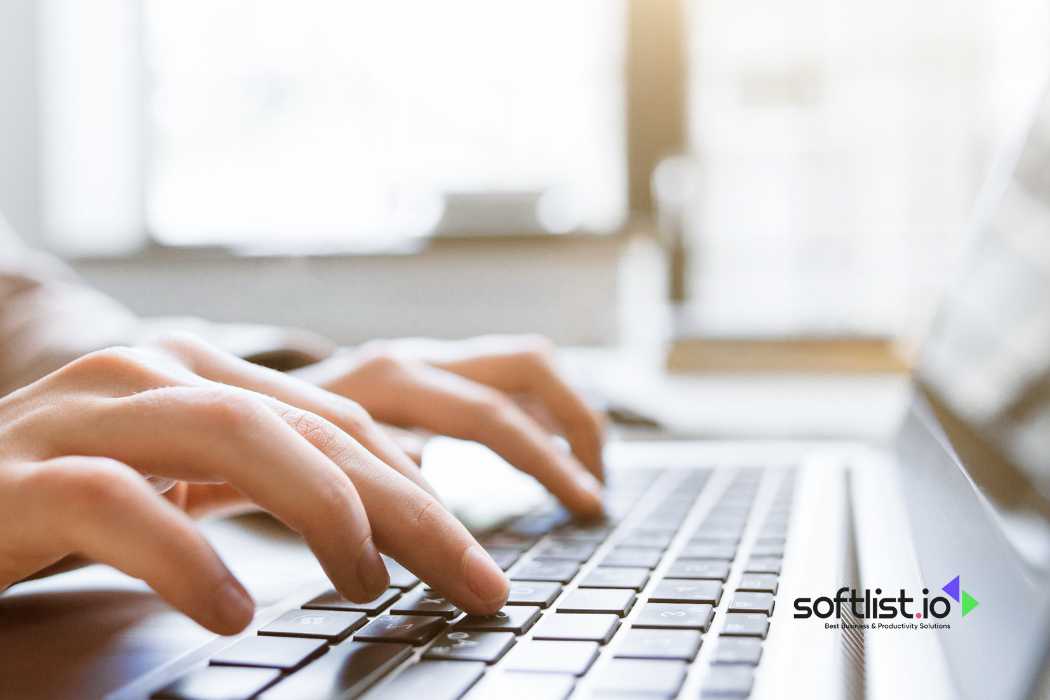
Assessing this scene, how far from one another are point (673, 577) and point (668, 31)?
6.42 feet

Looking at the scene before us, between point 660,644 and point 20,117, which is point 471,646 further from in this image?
point 20,117

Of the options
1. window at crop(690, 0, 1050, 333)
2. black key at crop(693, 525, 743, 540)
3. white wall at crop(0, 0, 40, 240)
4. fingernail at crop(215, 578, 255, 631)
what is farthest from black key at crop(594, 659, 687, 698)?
white wall at crop(0, 0, 40, 240)

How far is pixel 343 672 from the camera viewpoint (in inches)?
10.9

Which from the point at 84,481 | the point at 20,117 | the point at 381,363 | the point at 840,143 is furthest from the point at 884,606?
the point at 20,117

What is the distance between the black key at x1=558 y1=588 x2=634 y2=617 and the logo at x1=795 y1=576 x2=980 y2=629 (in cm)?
6

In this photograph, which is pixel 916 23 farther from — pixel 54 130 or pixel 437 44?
pixel 54 130

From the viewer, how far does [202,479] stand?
13.1 inches

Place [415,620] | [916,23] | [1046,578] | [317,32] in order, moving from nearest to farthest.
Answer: [1046,578] → [415,620] → [916,23] → [317,32]

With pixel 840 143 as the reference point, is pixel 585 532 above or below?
below

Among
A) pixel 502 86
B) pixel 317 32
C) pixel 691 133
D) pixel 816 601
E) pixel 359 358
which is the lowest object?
pixel 816 601

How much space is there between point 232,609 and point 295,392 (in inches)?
6.0

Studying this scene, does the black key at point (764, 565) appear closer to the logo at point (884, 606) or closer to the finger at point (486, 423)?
the logo at point (884, 606)

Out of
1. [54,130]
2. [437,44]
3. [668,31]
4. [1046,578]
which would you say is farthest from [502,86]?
[1046,578]

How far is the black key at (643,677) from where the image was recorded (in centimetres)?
25
